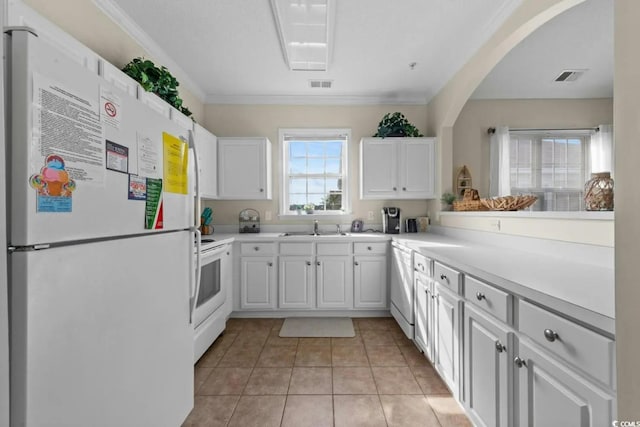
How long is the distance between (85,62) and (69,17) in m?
0.50

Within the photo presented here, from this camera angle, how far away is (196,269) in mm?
1758

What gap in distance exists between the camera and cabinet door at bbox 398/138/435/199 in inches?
142

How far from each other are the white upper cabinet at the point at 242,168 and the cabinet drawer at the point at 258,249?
2.00 ft

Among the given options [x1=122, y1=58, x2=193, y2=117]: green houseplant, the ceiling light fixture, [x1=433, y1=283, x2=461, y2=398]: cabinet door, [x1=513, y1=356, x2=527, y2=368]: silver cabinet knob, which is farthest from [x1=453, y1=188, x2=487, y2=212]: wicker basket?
[x1=122, y1=58, x2=193, y2=117]: green houseplant

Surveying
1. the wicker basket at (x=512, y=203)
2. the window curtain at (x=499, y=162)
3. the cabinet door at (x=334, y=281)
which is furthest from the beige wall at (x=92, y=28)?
the window curtain at (x=499, y=162)

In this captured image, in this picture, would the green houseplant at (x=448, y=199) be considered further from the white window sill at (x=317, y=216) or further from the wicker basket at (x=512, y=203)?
the white window sill at (x=317, y=216)

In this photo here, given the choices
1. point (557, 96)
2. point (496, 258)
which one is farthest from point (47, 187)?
point (557, 96)

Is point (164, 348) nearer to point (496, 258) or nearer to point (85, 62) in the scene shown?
point (85, 62)

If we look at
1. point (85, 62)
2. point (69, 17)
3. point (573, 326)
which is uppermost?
point (69, 17)

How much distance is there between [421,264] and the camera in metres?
2.38

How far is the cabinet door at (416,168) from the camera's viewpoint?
3600 mm

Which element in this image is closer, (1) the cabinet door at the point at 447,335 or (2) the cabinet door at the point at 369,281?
(1) the cabinet door at the point at 447,335

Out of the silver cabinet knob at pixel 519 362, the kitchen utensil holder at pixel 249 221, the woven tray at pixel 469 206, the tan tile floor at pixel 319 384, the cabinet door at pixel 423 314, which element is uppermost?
the woven tray at pixel 469 206

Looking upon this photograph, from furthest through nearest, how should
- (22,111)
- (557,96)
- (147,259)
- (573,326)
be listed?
1. (557,96)
2. (147,259)
3. (573,326)
4. (22,111)
